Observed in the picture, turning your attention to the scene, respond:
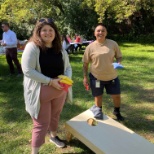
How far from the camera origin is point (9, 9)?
15.3 metres

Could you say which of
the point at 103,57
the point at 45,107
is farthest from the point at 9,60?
the point at 45,107

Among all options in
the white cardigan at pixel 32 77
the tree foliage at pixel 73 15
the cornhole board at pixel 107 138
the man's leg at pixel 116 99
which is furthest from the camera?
the tree foliage at pixel 73 15

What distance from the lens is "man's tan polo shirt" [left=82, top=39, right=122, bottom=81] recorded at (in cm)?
333

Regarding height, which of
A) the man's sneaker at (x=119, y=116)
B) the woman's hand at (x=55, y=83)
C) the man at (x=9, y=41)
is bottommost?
the man's sneaker at (x=119, y=116)

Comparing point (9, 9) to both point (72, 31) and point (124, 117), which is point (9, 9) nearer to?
point (72, 31)

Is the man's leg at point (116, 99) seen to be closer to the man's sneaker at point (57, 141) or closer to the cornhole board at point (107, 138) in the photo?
the cornhole board at point (107, 138)

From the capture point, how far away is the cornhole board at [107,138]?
8.66 feet

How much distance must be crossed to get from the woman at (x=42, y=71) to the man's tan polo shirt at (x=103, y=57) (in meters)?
0.77

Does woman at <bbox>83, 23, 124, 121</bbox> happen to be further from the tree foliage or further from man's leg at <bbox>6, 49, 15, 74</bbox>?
the tree foliage

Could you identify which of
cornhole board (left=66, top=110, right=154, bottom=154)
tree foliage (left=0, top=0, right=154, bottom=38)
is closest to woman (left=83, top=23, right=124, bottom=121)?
cornhole board (left=66, top=110, right=154, bottom=154)

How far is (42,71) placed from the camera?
2516 millimetres

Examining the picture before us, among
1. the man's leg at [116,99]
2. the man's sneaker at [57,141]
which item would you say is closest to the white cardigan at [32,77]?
the man's sneaker at [57,141]

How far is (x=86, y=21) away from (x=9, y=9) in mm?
4883

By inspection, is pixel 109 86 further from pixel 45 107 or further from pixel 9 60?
pixel 9 60
